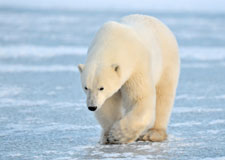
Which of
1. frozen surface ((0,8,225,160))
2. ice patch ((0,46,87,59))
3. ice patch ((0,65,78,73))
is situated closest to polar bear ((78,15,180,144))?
frozen surface ((0,8,225,160))

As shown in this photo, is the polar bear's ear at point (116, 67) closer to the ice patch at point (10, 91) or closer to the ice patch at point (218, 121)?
the ice patch at point (218, 121)

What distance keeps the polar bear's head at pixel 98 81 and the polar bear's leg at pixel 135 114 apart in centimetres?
30

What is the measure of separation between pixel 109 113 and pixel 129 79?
0.35 m

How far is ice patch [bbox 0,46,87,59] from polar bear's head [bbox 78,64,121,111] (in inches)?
243

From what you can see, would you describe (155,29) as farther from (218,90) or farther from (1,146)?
(218,90)

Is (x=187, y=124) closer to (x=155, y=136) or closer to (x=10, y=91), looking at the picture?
(x=155, y=136)

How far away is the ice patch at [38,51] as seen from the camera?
9751 mm

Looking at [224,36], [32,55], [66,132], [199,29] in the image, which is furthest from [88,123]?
[199,29]

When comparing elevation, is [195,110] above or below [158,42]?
below

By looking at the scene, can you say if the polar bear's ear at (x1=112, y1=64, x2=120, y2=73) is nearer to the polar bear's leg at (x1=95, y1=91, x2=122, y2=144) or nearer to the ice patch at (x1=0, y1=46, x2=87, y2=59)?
the polar bear's leg at (x1=95, y1=91, x2=122, y2=144)

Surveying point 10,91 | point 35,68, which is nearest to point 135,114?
point 10,91

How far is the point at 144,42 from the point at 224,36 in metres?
9.91

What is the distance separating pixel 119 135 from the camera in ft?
12.8

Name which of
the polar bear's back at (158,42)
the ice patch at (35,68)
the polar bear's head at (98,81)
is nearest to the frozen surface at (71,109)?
the ice patch at (35,68)
